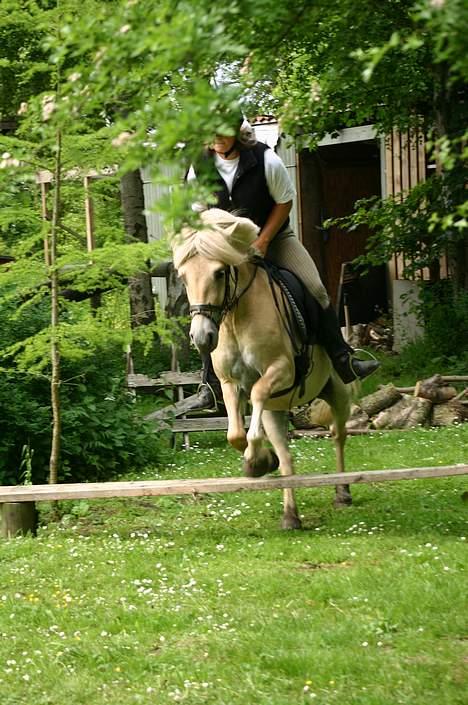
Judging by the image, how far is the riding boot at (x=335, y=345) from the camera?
8.68 meters

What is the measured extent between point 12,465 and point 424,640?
20.2ft

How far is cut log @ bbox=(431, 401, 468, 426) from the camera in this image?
50.3 feet

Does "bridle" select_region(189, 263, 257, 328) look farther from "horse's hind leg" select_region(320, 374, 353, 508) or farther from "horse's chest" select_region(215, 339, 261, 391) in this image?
"horse's hind leg" select_region(320, 374, 353, 508)

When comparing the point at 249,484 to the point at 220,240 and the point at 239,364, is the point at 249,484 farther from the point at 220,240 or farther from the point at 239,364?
the point at 220,240

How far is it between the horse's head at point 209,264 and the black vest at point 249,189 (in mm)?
537

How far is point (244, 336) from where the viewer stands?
25.8ft

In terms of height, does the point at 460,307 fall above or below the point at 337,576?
above

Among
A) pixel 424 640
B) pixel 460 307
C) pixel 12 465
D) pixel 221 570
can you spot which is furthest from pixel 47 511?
pixel 460 307

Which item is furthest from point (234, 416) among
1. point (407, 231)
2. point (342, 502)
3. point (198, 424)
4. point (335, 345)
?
point (407, 231)

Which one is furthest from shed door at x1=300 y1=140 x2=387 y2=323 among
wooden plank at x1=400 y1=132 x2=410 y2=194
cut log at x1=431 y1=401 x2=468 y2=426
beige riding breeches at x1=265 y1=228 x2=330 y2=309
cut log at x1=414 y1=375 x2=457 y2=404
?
beige riding breeches at x1=265 y1=228 x2=330 y2=309

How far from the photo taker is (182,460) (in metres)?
13.0

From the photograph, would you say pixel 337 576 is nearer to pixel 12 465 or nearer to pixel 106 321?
pixel 106 321

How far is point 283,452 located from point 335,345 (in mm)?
983

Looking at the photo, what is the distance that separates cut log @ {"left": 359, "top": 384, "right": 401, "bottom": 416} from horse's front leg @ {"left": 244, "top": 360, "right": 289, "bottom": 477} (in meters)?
7.71
